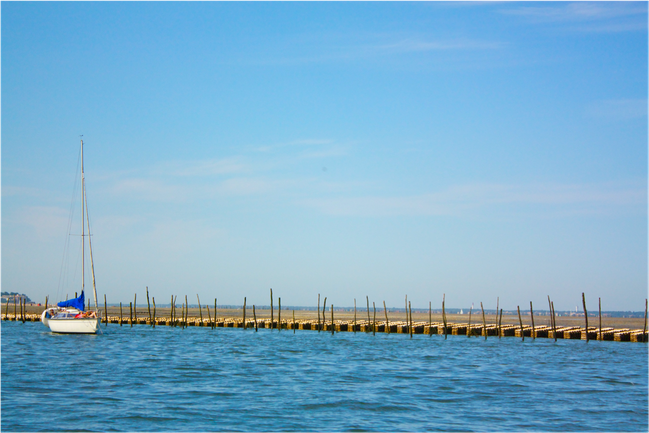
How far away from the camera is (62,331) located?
47938mm

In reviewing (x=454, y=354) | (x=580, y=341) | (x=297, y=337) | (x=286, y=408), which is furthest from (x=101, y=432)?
(x=580, y=341)

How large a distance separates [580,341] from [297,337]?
2388 centimetres

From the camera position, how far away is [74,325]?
47.8m

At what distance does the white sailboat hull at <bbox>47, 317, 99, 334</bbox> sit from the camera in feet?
A: 156

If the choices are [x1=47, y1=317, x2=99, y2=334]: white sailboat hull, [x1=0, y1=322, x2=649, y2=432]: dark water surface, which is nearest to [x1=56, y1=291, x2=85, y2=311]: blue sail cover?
[x1=47, y1=317, x2=99, y2=334]: white sailboat hull

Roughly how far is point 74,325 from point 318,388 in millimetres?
29201

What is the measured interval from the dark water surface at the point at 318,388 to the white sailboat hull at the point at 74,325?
266cm

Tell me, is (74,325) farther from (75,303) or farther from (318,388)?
(318,388)

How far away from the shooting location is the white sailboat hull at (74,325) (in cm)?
4753

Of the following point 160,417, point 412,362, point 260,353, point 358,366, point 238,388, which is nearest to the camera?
point 160,417

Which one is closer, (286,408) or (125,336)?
(286,408)

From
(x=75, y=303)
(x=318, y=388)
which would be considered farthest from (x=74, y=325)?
(x=318, y=388)

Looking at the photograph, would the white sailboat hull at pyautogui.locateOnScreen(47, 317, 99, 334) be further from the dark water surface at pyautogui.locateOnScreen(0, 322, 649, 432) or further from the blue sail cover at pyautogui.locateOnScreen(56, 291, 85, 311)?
the dark water surface at pyautogui.locateOnScreen(0, 322, 649, 432)

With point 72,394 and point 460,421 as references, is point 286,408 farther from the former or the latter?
point 72,394
